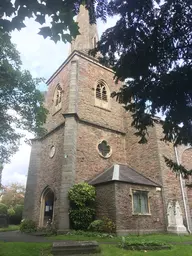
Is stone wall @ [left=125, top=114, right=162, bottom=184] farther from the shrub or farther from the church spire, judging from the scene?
the church spire

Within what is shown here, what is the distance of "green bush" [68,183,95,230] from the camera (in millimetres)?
13859

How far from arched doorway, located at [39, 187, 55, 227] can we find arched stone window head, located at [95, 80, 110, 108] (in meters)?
8.84

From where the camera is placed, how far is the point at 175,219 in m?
15.1

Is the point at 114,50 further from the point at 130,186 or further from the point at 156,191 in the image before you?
the point at 156,191

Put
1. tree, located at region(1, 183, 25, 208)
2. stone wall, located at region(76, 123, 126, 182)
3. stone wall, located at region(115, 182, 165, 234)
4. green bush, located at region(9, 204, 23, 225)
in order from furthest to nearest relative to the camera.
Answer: tree, located at region(1, 183, 25, 208)
green bush, located at region(9, 204, 23, 225)
stone wall, located at region(76, 123, 126, 182)
stone wall, located at region(115, 182, 165, 234)

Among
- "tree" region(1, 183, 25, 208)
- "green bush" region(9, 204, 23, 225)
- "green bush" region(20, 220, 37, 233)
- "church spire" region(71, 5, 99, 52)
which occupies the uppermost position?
"church spire" region(71, 5, 99, 52)

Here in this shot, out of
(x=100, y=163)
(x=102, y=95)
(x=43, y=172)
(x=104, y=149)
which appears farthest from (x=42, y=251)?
(x=102, y=95)

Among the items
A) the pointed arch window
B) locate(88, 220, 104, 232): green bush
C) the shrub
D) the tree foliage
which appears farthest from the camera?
the pointed arch window

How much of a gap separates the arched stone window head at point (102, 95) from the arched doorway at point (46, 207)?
8.84 meters

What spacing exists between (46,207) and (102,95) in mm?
11405

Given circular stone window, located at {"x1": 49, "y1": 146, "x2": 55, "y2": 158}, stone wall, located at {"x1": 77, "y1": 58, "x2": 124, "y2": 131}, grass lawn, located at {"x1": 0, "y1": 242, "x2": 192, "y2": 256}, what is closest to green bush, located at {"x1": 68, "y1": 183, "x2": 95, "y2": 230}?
circular stone window, located at {"x1": 49, "y1": 146, "x2": 55, "y2": 158}

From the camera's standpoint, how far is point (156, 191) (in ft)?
52.5

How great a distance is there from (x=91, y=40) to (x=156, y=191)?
17832mm

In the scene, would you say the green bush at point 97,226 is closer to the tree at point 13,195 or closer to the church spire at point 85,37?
the church spire at point 85,37
